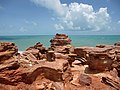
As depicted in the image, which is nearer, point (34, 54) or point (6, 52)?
point (6, 52)

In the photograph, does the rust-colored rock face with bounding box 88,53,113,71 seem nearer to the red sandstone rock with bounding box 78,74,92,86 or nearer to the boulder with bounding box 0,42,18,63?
the red sandstone rock with bounding box 78,74,92,86

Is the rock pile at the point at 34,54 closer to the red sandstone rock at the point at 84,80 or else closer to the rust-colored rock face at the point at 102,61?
the rust-colored rock face at the point at 102,61

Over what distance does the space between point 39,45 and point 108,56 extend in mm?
19364

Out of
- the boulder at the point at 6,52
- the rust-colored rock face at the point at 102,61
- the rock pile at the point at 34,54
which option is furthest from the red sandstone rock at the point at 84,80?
the rock pile at the point at 34,54

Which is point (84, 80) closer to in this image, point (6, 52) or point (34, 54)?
point (6, 52)

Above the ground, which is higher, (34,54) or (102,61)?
(102,61)

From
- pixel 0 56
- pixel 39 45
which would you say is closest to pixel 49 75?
pixel 0 56

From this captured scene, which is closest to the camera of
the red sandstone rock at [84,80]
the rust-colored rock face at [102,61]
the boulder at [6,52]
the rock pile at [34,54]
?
the boulder at [6,52]

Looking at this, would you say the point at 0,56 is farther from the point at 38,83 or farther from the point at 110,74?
the point at 110,74

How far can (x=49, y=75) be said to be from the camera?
468 inches

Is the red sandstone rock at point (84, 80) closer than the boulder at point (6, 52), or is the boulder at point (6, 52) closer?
the boulder at point (6, 52)

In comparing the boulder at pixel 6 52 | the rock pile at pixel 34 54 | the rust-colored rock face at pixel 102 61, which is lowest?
the rock pile at pixel 34 54

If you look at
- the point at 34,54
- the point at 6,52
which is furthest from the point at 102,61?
the point at 34,54

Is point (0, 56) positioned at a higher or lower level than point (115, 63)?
higher
